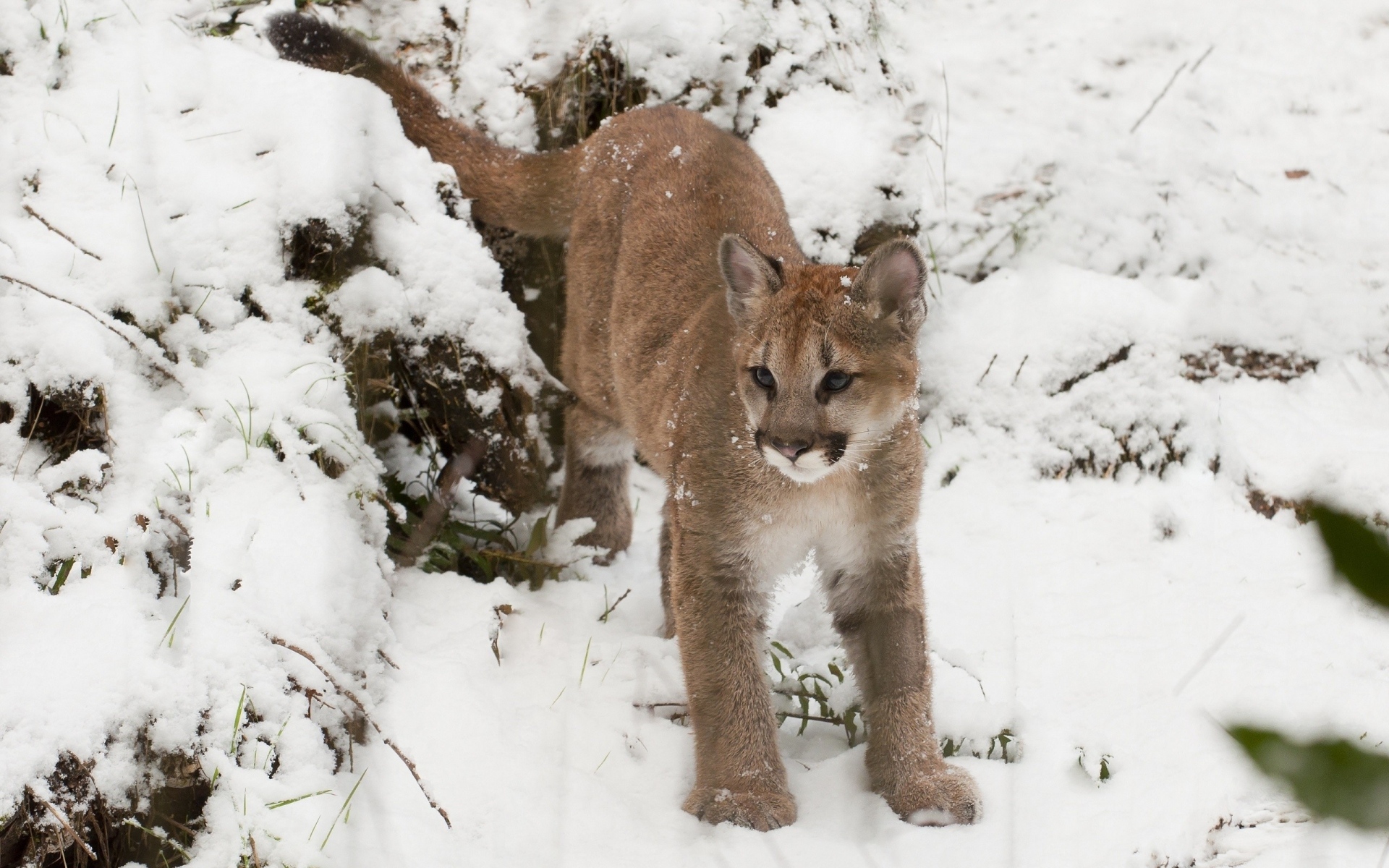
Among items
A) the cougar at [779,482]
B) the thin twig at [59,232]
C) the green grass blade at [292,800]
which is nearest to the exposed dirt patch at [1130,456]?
the cougar at [779,482]

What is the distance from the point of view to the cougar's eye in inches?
118

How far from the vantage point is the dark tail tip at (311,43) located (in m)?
4.05

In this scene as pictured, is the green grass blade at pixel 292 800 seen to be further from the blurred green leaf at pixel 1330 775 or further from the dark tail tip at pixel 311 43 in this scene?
the dark tail tip at pixel 311 43

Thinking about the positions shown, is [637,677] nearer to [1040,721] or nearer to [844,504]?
[844,504]

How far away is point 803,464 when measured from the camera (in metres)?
2.84

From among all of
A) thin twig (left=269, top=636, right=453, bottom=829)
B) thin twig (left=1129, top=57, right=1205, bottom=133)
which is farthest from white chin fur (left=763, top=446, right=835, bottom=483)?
thin twig (left=1129, top=57, right=1205, bottom=133)

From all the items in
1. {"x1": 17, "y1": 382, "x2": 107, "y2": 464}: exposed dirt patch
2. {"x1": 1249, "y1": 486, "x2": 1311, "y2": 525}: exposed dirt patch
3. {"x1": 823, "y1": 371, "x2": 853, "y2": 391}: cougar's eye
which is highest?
{"x1": 823, "y1": 371, "x2": 853, "y2": 391}: cougar's eye

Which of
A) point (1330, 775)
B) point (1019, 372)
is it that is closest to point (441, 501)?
point (1019, 372)

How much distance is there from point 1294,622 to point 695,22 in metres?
3.36

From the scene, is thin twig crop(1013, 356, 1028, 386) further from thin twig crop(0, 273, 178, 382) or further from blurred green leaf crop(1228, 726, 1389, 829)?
blurred green leaf crop(1228, 726, 1389, 829)

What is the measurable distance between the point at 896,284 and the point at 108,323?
2232 millimetres

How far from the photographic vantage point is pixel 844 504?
3.07m

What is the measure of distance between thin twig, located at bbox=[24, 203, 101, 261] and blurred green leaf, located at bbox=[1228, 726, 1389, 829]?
11.3ft

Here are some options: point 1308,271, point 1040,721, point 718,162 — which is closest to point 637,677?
point 1040,721
